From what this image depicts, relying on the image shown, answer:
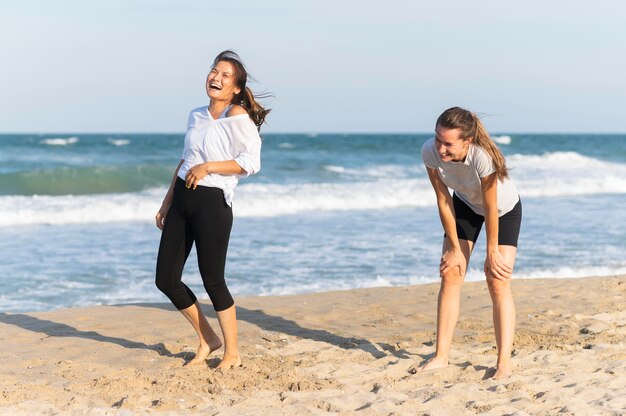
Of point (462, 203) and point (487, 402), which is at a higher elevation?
point (462, 203)

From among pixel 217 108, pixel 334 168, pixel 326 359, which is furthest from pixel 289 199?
pixel 217 108

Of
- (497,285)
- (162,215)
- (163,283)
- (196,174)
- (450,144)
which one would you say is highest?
(450,144)

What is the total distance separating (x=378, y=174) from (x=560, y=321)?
2168 centimetres

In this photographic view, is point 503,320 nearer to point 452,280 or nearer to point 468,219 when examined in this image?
point 452,280

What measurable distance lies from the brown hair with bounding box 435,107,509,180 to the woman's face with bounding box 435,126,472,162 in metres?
0.03

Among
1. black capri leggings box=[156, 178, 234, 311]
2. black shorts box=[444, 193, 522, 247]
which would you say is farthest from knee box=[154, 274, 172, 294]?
black shorts box=[444, 193, 522, 247]

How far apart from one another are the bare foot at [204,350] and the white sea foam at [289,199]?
33.4ft

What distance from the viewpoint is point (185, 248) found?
501 centimetres

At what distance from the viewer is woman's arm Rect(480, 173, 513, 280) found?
4.71m

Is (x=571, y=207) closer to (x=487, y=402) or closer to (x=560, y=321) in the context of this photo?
(x=560, y=321)

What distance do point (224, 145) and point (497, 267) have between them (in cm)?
172

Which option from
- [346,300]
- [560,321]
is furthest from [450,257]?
[346,300]

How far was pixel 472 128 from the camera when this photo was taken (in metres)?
4.63

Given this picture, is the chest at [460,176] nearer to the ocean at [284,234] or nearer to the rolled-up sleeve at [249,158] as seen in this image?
the rolled-up sleeve at [249,158]
